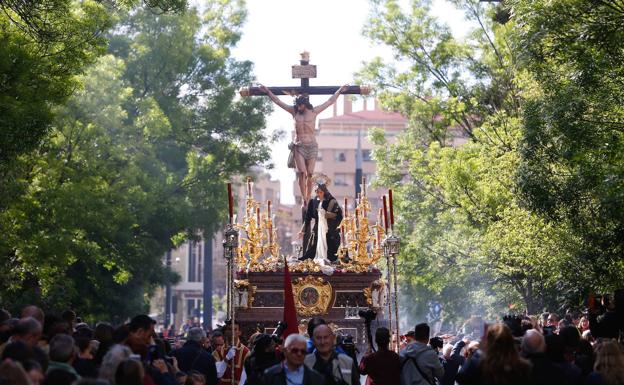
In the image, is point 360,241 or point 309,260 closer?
point 309,260

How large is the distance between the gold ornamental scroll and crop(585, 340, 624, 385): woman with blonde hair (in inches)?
504

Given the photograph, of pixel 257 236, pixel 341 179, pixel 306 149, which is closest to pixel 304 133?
pixel 306 149

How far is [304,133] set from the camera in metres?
25.6

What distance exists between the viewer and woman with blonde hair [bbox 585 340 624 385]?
35.9 ft

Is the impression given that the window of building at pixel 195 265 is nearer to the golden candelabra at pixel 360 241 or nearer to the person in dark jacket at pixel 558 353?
the golden candelabra at pixel 360 241

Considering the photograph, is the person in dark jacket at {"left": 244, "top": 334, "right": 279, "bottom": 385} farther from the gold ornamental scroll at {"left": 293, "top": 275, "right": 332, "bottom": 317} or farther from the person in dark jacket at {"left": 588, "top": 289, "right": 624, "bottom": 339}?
the gold ornamental scroll at {"left": 293, "top": 275, "right": 332, "bottom": 317}

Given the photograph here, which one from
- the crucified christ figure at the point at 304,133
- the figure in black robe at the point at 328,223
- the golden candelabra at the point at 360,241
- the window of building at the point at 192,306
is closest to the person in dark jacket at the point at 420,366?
the golden candelabra at the point at 360,241

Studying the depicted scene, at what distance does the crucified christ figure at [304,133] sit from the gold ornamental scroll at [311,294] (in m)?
2.21

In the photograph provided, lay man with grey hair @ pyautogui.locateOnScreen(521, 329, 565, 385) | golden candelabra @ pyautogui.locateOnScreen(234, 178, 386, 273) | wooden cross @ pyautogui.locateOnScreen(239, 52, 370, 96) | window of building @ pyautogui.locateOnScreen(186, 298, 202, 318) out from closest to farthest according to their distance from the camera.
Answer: man with grey hair @ pyautogui.locateOnScreen(521, 329, 565, 385) < golden candelabra @ pyautogui.locateOnScreen(234, 178, 386, 273) < wooden cross @ pyautogui.locateOnScreen(239, 52, 370, 96) < window of building @ pyautogui.locateOnScreen(186, 298, 202, 318)

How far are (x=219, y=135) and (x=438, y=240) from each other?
12885mm

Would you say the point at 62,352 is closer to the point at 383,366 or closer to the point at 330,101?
the point at 383,366

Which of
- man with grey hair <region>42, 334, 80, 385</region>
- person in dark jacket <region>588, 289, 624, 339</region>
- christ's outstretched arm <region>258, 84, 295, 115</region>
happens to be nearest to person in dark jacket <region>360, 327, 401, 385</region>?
person in dark jacket <region>588, 289, 624, 339</region>

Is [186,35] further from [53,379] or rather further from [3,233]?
[53,379]

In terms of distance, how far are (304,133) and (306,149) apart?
338 mm
